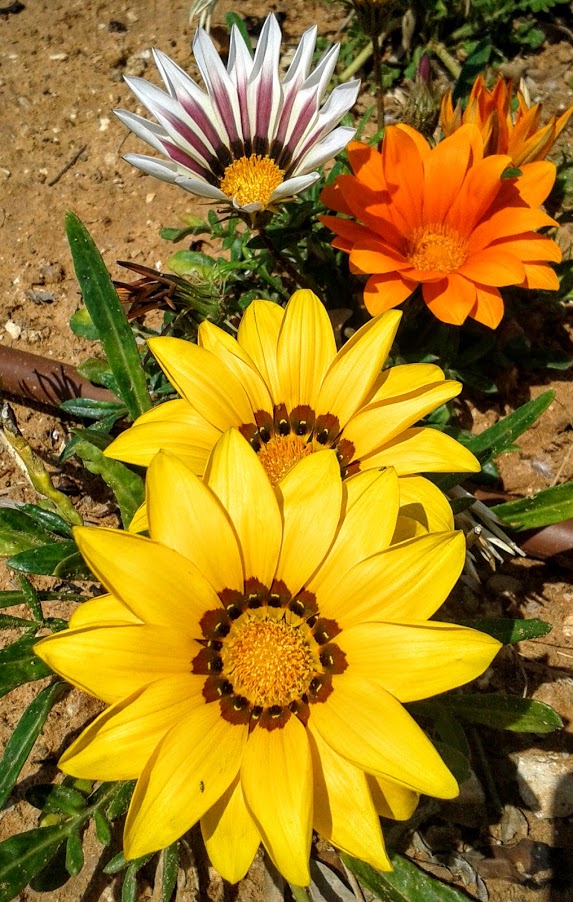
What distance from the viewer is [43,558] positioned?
1.54 meters

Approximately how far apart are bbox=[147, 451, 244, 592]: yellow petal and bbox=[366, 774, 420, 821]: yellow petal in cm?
44

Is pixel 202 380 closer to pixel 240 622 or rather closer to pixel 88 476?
pixel 240 622

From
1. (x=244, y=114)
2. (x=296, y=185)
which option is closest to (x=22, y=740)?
(x=296, y=185)

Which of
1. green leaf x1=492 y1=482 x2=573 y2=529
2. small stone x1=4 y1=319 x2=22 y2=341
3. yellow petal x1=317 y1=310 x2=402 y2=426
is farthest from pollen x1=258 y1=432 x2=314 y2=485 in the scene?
small stone x1=4 y1=319 x2=22 y2=341

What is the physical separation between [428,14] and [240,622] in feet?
9.47

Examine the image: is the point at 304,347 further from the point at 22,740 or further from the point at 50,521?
the point at 22,740

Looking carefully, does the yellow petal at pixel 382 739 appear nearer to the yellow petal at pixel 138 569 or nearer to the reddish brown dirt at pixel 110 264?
the yellow petal at pixel 138 569

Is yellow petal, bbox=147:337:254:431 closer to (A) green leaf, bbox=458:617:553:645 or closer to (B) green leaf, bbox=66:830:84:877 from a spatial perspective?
(A) green leaf, bbox=458:617:553:645

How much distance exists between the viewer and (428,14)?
3012mm

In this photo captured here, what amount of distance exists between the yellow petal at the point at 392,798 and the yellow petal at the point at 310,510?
0.34m

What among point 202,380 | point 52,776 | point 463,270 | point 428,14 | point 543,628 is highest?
point 428,14

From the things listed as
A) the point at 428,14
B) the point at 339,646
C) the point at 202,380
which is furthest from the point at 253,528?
the point at 428,14

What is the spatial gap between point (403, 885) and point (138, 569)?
0.91 meters

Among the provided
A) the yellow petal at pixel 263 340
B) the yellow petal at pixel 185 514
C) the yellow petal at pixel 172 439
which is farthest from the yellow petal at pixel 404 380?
the yellow petal at pixel 185 514
